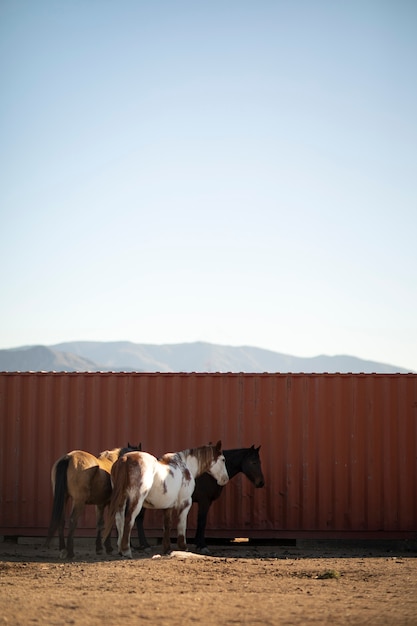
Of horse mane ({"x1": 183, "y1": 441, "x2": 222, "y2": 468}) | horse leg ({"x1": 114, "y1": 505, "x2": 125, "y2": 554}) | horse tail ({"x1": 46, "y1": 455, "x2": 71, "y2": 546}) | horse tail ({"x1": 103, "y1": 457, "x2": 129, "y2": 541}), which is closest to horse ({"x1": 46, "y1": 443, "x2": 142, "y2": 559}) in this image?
horse tail ({"x1": 46, "y1": 455, "x2": 71, "y2": 546})

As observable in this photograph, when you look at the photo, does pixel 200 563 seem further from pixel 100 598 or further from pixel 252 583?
pixel 100 598

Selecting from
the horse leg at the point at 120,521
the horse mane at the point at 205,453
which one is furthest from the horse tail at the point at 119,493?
the horse mane at the point at 205,453

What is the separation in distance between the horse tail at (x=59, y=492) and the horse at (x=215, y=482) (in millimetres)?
1761

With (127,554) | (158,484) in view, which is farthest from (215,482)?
(127,554)

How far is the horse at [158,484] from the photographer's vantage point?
44.2 ft

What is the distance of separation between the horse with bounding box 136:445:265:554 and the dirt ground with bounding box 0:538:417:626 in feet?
1.74

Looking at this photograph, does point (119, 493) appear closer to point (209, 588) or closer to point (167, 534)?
point (167, 534)

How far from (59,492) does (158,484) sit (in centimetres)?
151

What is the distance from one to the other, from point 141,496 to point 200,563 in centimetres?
134

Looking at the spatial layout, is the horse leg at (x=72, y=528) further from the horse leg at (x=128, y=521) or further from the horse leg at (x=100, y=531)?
the horse leg at (x=128, y=521)

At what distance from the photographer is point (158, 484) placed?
13852 mm

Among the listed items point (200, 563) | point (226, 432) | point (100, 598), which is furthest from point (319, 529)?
point (100, 598)

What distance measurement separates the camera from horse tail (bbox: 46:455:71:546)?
13695 mm

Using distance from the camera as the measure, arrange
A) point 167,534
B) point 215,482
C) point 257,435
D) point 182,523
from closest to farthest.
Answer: point 167,534
point 182,523
point 215,482
point 257,435
